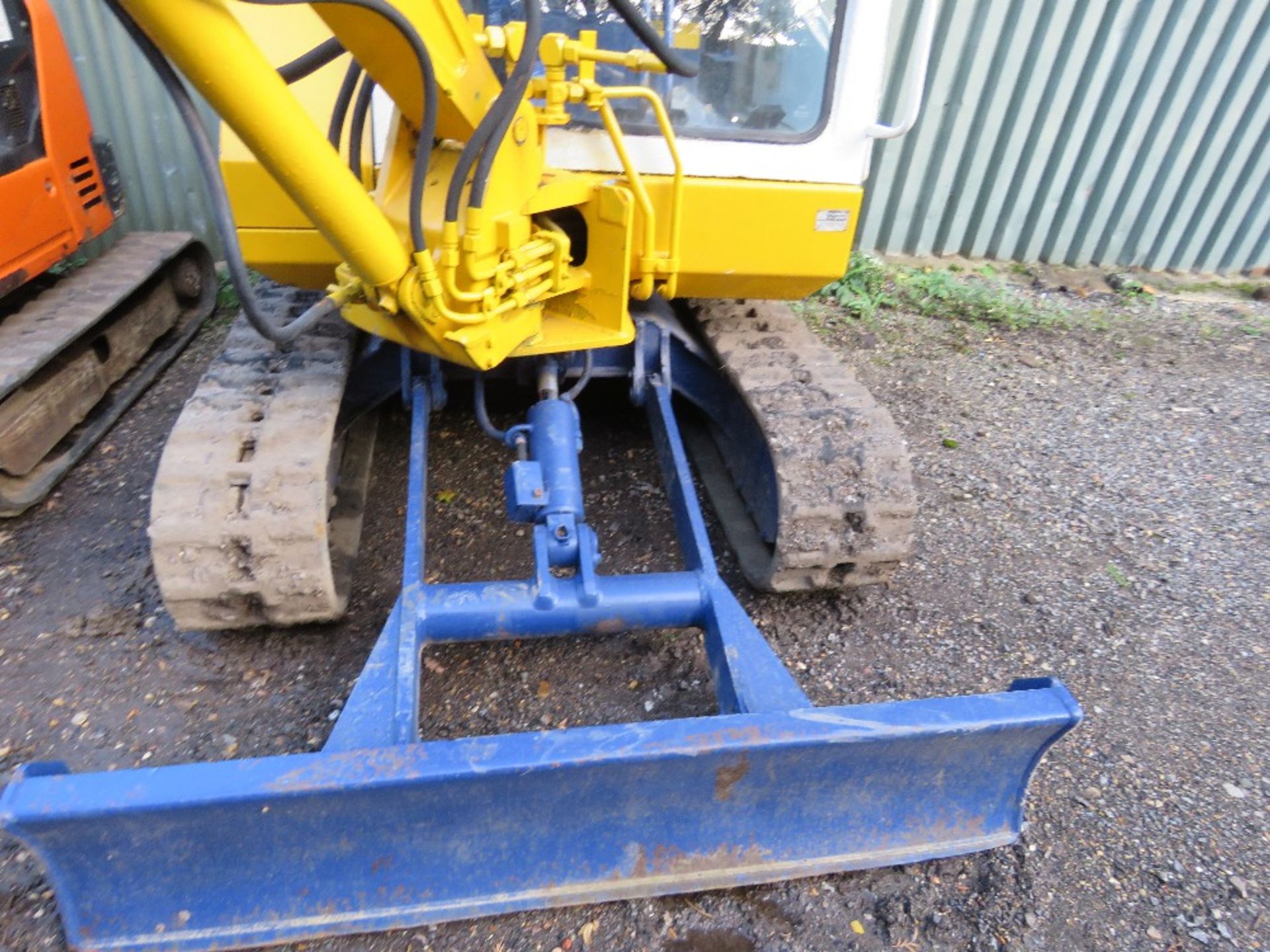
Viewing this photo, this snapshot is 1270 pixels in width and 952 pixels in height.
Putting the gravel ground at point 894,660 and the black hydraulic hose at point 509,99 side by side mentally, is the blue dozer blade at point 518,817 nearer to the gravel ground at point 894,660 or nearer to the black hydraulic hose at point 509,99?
the gravel ground at point 894,660

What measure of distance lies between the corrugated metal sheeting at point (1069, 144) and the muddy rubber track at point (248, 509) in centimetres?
289

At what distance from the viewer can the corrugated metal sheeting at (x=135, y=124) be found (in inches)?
167

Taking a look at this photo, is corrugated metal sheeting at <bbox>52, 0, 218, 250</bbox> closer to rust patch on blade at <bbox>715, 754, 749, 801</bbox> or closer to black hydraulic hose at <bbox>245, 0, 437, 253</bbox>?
black hydraulic hose at <bbox>245, 0, 437, 253</bbox>

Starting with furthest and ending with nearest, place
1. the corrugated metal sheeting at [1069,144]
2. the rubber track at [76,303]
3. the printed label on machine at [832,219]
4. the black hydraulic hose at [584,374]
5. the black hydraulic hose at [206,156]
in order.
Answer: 1. the corrugated metal sheeting at [1069,144]
2. the rubber track at [76,303]
3. the black hydraulic hose at [584,374]
4. the printed label on machine at [832,219]
5. the black hydraulic hose at [206,156]

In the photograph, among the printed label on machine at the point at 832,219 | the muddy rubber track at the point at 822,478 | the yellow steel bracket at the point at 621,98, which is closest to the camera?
the yellow steel bracket at the point at 621,98

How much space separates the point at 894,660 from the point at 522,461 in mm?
1278

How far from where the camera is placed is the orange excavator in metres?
3.00

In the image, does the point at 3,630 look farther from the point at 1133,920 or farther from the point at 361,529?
the point at 1133,920

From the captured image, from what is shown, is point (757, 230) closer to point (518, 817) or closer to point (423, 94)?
point (423, 94)

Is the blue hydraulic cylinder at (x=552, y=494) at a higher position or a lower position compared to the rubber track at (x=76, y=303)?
higher

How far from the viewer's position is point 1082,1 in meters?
5.05

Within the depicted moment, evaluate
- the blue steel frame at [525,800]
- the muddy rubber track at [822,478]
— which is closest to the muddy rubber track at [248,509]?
the blue steel frame at [525,800]

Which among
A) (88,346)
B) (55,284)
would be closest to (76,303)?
(88,346)

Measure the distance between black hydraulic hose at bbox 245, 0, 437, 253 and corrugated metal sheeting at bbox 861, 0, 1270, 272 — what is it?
4.11 metres
